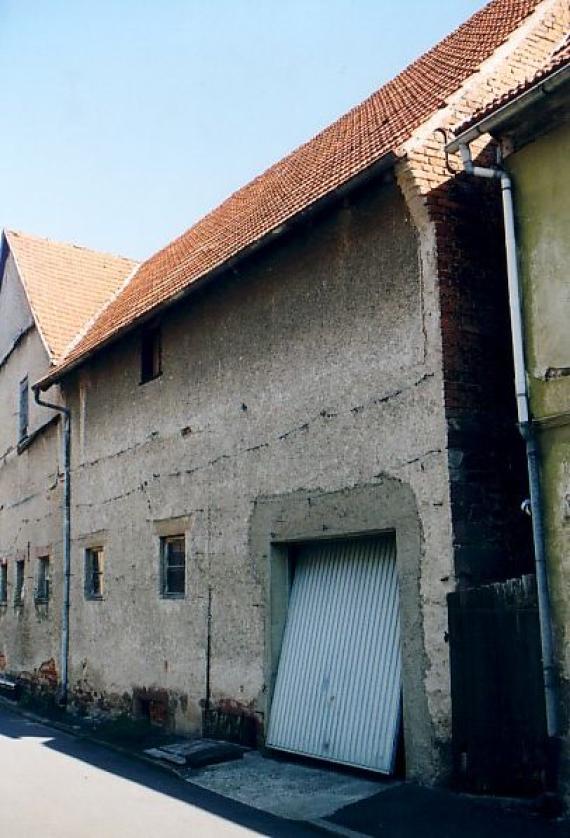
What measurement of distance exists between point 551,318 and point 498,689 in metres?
2.92

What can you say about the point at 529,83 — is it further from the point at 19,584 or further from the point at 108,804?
the point at 19,584

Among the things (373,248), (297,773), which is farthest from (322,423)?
(297,773)

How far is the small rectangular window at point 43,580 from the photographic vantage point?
16.3 meters

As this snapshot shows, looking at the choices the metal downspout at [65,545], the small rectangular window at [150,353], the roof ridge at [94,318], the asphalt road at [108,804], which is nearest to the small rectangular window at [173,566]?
the asphalt road at [108,804]

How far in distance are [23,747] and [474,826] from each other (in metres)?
6.71

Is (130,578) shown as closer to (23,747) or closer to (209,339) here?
(23,747)

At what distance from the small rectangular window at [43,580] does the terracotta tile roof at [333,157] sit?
14.0 ft

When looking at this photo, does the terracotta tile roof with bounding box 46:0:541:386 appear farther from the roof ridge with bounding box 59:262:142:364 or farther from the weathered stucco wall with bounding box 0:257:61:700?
the weathered stucco wall with bounding box 0:257:61:700

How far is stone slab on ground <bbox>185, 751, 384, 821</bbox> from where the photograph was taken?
7254mm

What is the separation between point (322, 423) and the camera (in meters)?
8.97

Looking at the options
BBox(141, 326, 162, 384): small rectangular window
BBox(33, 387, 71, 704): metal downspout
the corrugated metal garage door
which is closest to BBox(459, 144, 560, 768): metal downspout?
the corrugated metal garage door

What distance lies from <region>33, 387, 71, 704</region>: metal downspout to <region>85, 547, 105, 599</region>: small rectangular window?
0.74m

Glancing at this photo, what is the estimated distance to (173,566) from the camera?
11.8 meters

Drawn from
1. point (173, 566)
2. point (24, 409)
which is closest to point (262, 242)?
point (173, 566)
